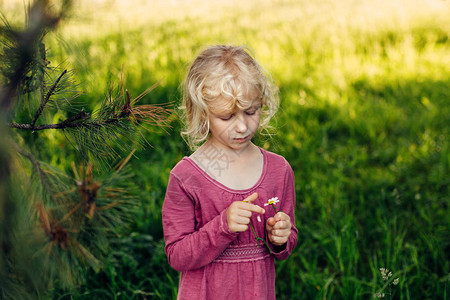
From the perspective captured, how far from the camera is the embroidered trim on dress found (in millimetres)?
1386

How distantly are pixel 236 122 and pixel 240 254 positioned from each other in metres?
0.39

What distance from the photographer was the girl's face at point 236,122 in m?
1.33

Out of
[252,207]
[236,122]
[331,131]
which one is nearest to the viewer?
[252,207]

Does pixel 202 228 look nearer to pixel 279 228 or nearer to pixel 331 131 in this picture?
pixel 279 228

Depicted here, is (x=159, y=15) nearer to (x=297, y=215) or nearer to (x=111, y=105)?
(x=297, y=215)

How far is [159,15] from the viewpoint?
630 cm

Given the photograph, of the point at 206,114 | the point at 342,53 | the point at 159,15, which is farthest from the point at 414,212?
the point at 159,15

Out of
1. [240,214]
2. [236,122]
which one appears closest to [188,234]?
[240,214]

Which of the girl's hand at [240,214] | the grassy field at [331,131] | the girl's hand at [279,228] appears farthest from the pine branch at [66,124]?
the girl's hand at [279,228]

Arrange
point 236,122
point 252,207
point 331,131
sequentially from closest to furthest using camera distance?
point 252,207
point 236,122
point 331,131

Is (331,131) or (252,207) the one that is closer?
(252,207)

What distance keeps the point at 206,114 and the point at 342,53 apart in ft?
12.6

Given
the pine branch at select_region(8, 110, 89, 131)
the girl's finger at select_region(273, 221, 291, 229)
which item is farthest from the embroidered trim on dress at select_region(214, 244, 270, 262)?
the pine branch at select_region(8, 110, 89, 131)

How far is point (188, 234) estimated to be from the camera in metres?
1.37
